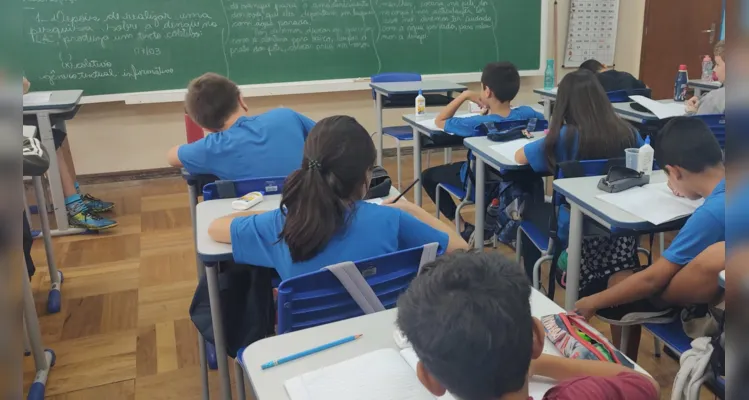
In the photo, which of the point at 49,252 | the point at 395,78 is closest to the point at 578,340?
the point at 49,252

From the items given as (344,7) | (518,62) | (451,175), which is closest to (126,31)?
(344,7)

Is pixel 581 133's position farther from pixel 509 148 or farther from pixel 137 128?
pixel 137 128

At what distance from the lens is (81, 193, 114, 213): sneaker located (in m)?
3.99

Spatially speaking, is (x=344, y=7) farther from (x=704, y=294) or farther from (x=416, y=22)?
(x=704, y=294)

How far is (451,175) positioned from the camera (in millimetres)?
3258

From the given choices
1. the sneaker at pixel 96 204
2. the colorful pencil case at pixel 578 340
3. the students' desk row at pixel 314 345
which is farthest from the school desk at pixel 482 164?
the sneaker at pixel 96 204

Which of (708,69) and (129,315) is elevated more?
(708,69)

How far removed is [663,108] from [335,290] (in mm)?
2872

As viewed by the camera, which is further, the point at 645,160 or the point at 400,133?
the point at 400,133

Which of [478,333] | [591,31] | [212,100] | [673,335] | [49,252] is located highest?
[591,31]

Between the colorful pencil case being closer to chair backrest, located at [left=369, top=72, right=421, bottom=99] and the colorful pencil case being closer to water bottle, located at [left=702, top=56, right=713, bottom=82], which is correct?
chair backrest, located at [left=369, top=72, right=421, bottom=99]

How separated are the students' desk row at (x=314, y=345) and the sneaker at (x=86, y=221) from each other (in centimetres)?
298

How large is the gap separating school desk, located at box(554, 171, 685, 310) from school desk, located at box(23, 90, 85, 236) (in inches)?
110

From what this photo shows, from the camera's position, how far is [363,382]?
1007 mm
